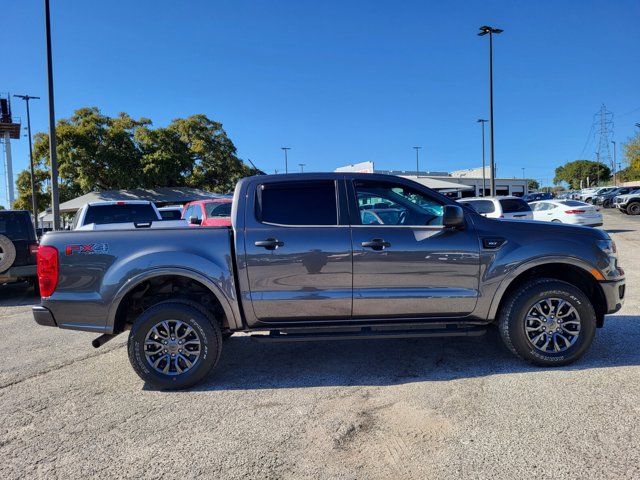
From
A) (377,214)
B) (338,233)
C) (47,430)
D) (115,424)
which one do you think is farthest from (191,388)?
(377,214)

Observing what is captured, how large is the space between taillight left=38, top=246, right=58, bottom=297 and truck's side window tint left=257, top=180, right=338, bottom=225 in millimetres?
1843

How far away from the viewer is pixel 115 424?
12.0ft

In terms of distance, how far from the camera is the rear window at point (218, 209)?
500 inches

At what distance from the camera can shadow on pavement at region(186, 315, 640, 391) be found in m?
4.42

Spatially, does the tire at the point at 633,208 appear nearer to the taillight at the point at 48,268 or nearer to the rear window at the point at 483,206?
the rear window at the point at 483,206

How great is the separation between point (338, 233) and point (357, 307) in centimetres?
69

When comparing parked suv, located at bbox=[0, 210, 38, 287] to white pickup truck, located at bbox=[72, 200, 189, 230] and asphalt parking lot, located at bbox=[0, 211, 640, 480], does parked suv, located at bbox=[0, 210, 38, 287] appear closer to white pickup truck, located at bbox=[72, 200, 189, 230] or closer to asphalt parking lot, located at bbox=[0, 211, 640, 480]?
white pickup truck, located at bbox=[72, 200, 189, 230]

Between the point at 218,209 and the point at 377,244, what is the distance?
9.17 metres

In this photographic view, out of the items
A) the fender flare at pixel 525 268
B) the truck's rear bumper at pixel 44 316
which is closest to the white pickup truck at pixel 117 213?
the truck's rear bumper at pixel 44 316

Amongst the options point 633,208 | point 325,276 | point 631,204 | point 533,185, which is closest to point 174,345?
point 325,276

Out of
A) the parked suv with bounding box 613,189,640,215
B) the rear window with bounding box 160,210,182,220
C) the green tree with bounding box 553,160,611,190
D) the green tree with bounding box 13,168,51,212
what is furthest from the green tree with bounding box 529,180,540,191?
the rear window with bounding box 160,210,182,220

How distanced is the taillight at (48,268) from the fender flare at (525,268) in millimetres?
3950

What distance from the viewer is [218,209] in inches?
505

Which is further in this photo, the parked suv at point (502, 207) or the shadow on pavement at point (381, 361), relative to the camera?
the parked suv at point (502, 207)
